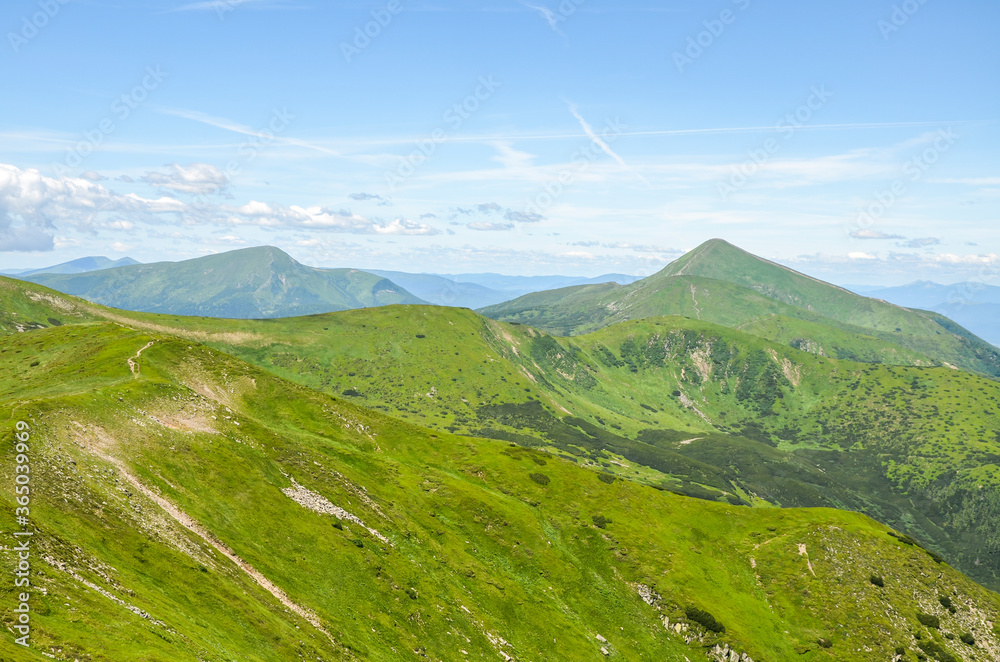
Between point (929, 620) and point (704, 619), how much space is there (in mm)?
46978

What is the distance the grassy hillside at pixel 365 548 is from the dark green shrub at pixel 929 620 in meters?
0.42

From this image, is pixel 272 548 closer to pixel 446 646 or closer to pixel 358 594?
pixel 358 594

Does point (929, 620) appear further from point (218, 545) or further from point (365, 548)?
point (218, 545)

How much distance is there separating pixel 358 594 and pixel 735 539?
306 ft

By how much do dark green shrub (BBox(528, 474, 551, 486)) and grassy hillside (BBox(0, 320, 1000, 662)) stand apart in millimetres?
603

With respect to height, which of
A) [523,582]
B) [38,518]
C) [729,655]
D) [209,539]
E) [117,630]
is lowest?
[729,655]

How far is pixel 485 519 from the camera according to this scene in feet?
328

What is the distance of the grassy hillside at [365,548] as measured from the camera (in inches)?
1875

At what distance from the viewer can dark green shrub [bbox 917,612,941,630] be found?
96375 mm

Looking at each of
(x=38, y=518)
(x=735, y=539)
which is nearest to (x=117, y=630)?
(x=38, y=518)

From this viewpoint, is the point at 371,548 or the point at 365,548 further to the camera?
the point at 371,548

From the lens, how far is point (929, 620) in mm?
96750

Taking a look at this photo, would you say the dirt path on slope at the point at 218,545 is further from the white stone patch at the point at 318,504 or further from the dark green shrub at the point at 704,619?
the dark green shrub at the point at 704,619

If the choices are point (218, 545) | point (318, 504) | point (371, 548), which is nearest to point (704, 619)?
point (371, 548)
